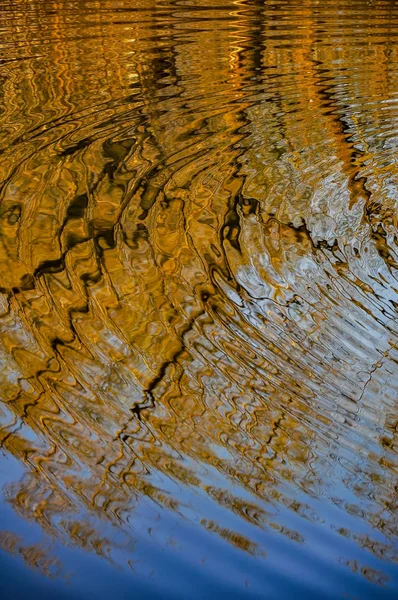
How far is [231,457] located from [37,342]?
0.58 meters

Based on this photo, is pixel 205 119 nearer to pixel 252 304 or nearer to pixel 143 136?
pixel 143 136

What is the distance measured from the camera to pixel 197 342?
71.2 inches

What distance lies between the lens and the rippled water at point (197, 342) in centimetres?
121

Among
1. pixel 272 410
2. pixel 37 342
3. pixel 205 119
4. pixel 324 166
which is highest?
pixel 205 119

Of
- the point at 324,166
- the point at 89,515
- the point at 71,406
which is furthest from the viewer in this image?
the point at 324,166

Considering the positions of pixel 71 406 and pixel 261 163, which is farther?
pixel 261 163

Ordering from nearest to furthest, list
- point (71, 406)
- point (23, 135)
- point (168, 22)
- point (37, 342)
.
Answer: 1. point (71, 406)
2. point (37, 342)
3. point (23, 135)
4. point (168, 22)

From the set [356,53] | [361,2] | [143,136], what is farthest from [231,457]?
[361,2]

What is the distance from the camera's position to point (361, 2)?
6.68 m

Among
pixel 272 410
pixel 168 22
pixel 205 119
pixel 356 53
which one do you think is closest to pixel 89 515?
pixel 272 410

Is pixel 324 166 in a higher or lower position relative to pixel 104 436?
higher

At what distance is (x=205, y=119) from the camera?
3453 mm

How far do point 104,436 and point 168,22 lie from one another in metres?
5.00

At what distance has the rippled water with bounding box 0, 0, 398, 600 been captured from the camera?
1.21 m
